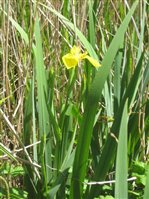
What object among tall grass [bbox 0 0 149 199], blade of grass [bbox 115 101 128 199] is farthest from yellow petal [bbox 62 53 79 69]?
blade of grass [bbox 115 101 128 199]

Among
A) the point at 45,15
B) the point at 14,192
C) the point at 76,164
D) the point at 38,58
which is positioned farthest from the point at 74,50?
the point at 45,15

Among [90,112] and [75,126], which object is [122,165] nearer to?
[90,112]

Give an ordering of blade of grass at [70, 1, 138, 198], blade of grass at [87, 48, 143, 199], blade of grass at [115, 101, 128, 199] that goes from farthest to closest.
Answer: blade of grass at [87, 48, 143, 199] < blade of grass at [70, 1, 138, 198] < blade of grass at [115, 101, 128, 199]

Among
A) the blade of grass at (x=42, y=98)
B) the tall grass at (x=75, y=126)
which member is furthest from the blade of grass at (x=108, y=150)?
the blade of grass at (x=42, y=98)

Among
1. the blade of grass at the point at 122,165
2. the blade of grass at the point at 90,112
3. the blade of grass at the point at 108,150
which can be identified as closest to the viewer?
the blade of grass at the point at 122,165

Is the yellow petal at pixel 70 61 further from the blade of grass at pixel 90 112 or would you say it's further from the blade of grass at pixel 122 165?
the blade of grass at pixel 122 165

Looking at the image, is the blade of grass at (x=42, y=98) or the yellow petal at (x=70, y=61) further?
the blade of grass at (x=42, y=98)

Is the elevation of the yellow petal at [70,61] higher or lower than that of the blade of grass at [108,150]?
higher

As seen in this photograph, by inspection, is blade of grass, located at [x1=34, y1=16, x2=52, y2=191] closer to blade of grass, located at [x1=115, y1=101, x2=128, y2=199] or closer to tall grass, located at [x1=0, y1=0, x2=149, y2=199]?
tall grass, located at [x1=0, y1=0, x2=149, y2=199]

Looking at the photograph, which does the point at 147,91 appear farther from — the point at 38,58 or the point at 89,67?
the point at 38,58

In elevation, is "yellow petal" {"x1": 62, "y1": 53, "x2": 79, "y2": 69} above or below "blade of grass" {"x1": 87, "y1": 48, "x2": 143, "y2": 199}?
above

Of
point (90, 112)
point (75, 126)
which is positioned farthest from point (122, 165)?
point (75, 126)
